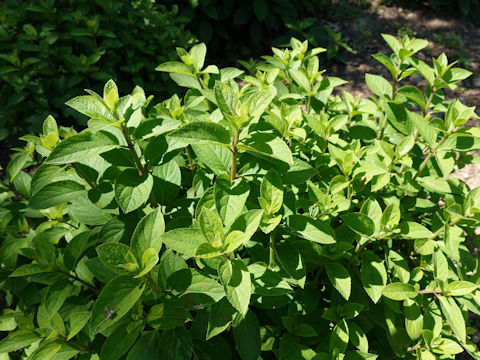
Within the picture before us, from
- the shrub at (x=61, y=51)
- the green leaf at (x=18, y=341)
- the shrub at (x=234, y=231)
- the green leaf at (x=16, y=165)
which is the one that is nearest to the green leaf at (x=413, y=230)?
the shrub at (x=234, y=231)

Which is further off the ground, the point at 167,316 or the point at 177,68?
the point at 177,68

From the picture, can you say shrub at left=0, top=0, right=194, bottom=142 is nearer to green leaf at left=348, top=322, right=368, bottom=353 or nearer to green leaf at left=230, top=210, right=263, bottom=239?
green leaf at left=230, top=210, right=263, bottom=239

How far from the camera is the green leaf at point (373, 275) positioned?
147 centimetres

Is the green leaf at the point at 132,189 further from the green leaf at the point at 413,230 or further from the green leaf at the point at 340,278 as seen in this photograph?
the green leaf at the point at 413,230

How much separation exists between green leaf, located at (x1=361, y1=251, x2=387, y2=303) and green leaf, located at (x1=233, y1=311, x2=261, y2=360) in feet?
1.70

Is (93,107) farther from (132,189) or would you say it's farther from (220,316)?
(220,316)

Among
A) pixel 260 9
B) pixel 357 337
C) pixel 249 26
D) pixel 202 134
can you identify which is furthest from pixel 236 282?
pixel 249 26

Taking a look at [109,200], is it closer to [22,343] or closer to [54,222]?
[54,222]

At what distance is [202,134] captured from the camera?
1.21 metres

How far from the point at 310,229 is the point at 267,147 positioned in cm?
36

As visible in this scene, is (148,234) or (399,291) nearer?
(148,234)

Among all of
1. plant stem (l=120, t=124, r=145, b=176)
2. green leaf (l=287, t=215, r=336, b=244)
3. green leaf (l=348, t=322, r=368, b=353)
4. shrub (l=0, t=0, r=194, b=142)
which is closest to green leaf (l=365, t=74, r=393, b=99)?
green leaf (l=287, t=215, r=336, b=244)

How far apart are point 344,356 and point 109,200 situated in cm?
120

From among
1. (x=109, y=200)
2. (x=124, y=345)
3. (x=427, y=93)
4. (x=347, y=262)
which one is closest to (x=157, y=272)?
(x=124, y=345)
